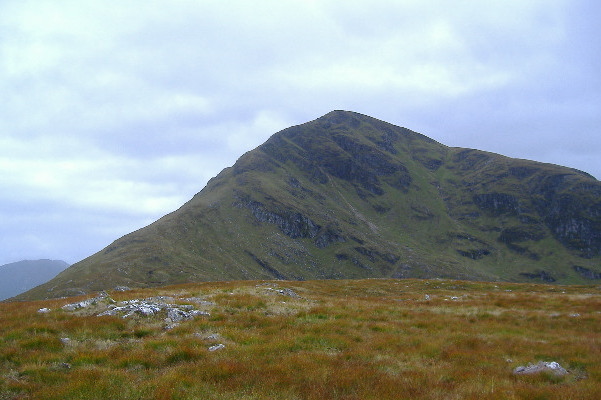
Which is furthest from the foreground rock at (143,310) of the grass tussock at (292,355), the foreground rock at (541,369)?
the foreground rock at (541,369)

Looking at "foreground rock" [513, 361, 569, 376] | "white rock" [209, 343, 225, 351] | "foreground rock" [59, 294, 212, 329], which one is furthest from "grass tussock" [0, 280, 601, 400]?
"foreground rock" [59, 294, 212, 329]

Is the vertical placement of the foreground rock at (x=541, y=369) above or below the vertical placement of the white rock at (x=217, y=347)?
below

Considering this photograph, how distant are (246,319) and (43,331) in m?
8.95

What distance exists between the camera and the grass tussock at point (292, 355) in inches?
380

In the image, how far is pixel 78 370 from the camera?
34.6 ft

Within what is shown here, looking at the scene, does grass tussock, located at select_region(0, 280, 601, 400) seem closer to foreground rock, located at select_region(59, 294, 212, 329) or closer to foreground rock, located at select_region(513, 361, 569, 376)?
foreground rock, located at select_region(513, 361, 569, 376)

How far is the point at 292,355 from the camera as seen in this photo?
41.9 ft

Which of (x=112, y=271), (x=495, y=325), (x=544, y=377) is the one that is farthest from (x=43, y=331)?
(x=112, y=271)

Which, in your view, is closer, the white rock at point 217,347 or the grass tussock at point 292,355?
the grass tussock at point 292,355

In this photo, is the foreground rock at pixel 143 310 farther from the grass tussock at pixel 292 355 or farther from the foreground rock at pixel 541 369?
the foreground rock at pixel 541 369

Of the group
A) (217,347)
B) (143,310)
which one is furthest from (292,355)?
(143,310)

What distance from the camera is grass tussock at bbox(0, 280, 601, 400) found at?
9.66 metres

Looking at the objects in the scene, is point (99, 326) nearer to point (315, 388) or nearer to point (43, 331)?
point (43, 331)

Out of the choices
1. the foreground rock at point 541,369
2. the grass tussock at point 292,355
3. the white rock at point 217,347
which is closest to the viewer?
the grass tussock at point 292,355
